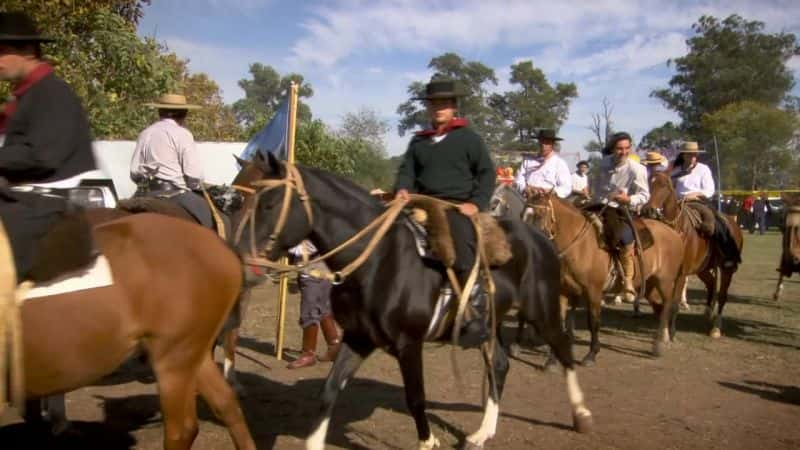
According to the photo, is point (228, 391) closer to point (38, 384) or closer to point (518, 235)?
point (38, 384)

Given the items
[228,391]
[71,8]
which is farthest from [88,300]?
[71,8]

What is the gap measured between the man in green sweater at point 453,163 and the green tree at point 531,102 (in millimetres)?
59566

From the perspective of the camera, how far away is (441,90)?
18.1 ft

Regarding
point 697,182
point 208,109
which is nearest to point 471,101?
point 208,109

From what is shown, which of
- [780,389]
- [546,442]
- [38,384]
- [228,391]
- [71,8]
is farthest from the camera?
[71,8]

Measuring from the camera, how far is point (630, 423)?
6.20 meters

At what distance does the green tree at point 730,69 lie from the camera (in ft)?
214

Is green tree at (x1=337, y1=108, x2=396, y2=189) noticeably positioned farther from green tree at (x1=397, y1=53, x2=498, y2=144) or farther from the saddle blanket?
the saddle blanket

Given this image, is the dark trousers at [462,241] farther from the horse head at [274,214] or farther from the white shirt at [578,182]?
the white shirt at [578,182]

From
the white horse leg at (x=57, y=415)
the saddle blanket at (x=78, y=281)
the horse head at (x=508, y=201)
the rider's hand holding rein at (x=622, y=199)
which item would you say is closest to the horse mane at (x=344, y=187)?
the saddle blanket at (x=78, y=281)

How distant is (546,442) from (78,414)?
14.2 feet

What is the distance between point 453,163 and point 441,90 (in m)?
0.60

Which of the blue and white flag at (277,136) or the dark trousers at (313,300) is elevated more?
the blue and white flag at (277,136)

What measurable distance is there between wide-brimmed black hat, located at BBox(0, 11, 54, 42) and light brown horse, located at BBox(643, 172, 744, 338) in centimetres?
842
